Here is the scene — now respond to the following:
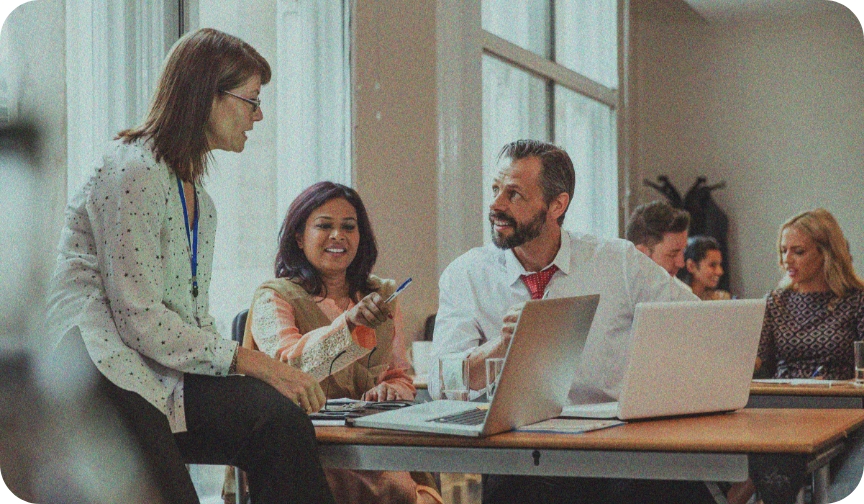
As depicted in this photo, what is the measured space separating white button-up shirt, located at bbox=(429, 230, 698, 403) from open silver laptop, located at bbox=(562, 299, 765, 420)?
1.76 feet

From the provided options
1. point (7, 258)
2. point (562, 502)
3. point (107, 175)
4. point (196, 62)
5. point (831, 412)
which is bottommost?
point (562, 502)

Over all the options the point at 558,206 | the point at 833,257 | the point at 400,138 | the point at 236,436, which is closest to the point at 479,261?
the point at 558,206

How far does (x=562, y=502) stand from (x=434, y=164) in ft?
7.48

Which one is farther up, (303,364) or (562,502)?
(303,364)

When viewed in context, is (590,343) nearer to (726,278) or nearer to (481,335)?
(481,335)

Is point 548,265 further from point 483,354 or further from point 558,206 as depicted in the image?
point 483,354

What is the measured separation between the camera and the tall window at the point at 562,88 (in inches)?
205

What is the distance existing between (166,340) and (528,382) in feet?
1.99

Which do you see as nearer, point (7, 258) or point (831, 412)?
point (831, 412)

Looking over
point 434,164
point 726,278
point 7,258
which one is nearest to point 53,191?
point 7,258

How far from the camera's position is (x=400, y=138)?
402 cm

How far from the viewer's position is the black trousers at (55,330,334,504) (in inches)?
62.7

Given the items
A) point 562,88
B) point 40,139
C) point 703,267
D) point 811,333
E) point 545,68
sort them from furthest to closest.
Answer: point 562,88 → point 545,68 → point 703,267 → point 811,333 → point 40,139

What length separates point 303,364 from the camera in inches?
93.0
